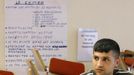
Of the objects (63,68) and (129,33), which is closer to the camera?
(63,68)

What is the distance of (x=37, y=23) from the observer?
336cm

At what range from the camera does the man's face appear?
140cm

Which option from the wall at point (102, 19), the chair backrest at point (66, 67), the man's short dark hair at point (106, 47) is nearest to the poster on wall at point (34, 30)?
the wall at point (102, 19)

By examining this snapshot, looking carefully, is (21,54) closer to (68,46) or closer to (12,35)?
(12,35)

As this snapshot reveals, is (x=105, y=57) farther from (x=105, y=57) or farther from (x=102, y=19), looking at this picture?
(x=102, y=19)

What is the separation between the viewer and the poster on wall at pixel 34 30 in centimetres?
331

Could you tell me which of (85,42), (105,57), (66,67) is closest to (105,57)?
(105,57)

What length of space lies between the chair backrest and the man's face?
1.01 meters

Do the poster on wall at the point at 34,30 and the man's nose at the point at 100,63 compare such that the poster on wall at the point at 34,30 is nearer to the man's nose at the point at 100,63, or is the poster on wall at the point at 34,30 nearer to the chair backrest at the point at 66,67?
the chair backrest at the point at 66,67

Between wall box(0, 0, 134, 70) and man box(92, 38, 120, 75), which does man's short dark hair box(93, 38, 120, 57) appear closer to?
man box(92, 38, 120, 75)

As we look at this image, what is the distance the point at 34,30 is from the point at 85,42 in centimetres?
62

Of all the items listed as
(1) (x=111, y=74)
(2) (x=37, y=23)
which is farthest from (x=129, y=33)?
(1) (x=111, y=74)

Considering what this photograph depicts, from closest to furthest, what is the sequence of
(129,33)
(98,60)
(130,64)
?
(98,60), (130,64), (129,33)

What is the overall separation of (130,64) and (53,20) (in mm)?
1033
